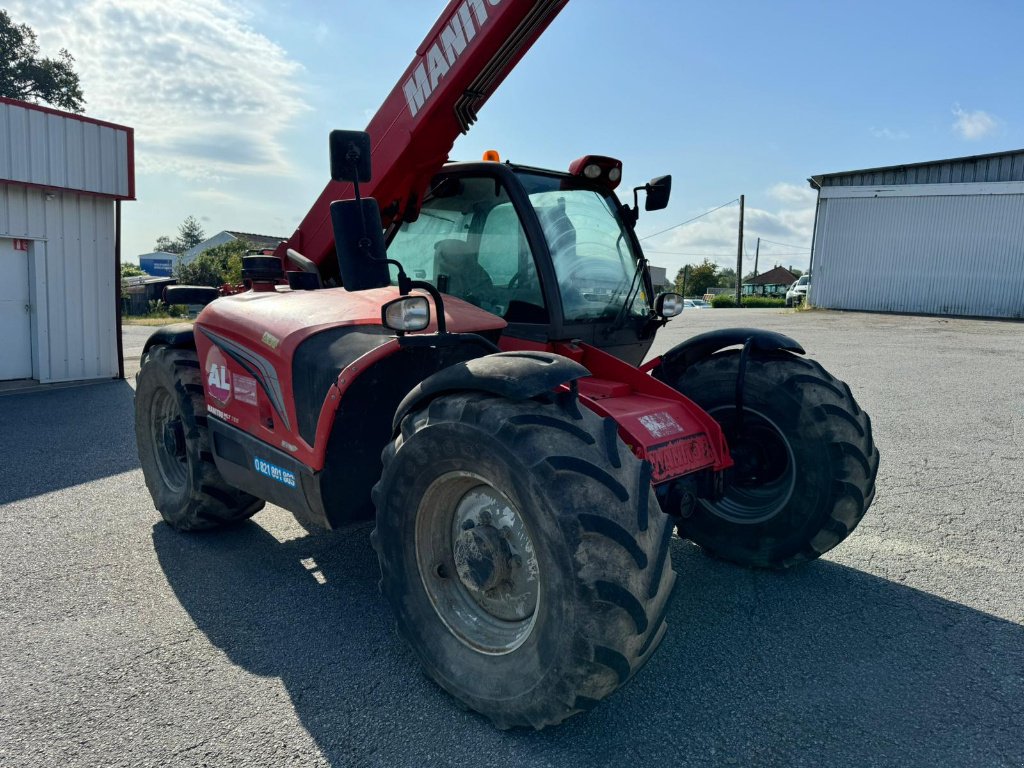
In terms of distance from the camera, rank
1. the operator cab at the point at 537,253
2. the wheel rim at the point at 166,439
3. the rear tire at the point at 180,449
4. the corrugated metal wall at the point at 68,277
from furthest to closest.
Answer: the corrugated metal wall at the point at 68,277 → the wheel rim at the point at 166,439 → the rear tire at the point at 180,449 → the operator cab at the point at 537,253

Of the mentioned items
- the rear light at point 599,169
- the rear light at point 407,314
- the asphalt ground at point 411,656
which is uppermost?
the rear light at point 599,169

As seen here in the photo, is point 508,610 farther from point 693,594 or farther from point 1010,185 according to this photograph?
point 1010,185

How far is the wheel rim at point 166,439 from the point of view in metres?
4.51

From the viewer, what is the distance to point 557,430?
2.39 meters

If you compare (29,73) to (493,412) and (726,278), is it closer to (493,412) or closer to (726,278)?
(493,412)

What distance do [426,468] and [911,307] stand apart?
88.5 feet

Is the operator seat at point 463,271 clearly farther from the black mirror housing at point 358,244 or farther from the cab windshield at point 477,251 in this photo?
the black mirror housing at point 358,244

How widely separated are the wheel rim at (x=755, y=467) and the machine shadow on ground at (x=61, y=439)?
4849 mm

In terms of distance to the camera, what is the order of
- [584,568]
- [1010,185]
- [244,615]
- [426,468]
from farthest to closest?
1. [1010,185]
2. [244,615]
3. [426,468]
4. [584,568]

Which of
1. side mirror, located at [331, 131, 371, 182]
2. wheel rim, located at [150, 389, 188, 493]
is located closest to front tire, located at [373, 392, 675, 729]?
side mirror, located at [331, 131, 371, 182]

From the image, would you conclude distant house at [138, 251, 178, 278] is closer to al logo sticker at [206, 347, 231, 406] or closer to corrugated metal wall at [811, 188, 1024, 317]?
corrugated metal wall at [811, 188, 1024, 317]

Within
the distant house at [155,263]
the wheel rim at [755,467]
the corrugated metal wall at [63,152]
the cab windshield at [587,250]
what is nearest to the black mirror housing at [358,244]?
the cab windshield at [587,250]

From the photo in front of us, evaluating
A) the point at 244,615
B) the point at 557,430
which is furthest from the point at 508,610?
the point at 244,615

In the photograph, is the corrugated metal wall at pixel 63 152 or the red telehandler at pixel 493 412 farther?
the corrugated metal wall at pixel 63 152
